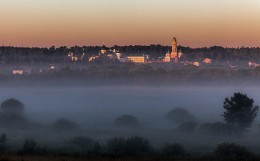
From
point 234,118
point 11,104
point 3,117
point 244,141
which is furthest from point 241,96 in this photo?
point 11,104

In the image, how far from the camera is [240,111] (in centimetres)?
8225

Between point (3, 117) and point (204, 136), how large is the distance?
4138 cm

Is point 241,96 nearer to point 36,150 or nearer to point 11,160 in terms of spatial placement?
point 36,150

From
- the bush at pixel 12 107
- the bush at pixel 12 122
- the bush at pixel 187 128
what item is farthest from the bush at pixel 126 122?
the bush at pixel 12 107

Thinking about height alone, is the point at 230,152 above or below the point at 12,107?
above

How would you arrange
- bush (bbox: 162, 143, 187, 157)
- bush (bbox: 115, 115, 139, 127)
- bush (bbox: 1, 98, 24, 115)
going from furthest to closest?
bush (bbox: 1, 98, 24, 115)
bush (bbox: 115, 115, 139, 127)
bush (bbox: 162, 143, 187, 157)

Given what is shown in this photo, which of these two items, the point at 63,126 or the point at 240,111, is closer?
the point at 240,111

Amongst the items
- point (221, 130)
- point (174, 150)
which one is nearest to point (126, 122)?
point (221, 130)

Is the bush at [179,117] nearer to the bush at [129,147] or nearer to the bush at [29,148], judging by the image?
the bush at [129,147]

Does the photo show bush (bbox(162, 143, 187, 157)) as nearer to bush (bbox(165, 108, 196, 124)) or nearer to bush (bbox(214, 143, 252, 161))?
bush (bbox(214, 143, 252, 161))

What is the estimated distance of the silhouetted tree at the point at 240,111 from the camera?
8031 centimetres

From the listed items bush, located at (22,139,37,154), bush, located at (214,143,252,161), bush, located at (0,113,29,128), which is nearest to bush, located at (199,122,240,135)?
bush, located at (214,143,252,161)

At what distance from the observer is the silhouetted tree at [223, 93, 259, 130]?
8031 centimetres

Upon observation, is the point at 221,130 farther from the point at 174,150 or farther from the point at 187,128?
the point at 174,150
